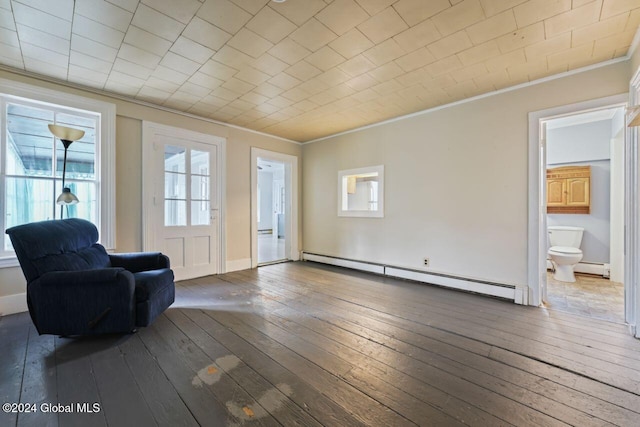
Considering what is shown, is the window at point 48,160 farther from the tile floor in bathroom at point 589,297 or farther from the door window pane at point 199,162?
the tile floor in bathroom at point 589,297

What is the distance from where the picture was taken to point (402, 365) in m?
1.82

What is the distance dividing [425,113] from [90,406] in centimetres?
437

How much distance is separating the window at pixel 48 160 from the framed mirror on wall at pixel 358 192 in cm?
339

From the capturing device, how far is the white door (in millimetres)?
3742

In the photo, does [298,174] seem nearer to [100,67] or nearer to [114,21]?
[100,67]

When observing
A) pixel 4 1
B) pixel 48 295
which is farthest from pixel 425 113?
pixel 48 295

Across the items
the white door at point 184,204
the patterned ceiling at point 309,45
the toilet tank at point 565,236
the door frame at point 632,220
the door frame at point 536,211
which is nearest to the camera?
the patterned ceiling at point 309,45

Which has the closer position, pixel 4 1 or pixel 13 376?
pixel 13 376

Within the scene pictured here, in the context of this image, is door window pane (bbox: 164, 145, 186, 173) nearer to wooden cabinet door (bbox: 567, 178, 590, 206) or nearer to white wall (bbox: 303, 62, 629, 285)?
white wall (bbox: 303, 62, 629, 285)

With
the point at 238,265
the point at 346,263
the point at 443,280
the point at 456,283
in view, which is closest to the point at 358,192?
the point at 346,263

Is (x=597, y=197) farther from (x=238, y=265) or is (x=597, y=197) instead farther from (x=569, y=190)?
(x=238, y=265)

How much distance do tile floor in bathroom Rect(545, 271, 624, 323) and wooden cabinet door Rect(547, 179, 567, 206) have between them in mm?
1243

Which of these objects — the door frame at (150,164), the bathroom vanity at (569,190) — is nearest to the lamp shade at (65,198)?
Answer: the door frame at (150,164)

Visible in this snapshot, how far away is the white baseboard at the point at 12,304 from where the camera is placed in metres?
2.71
